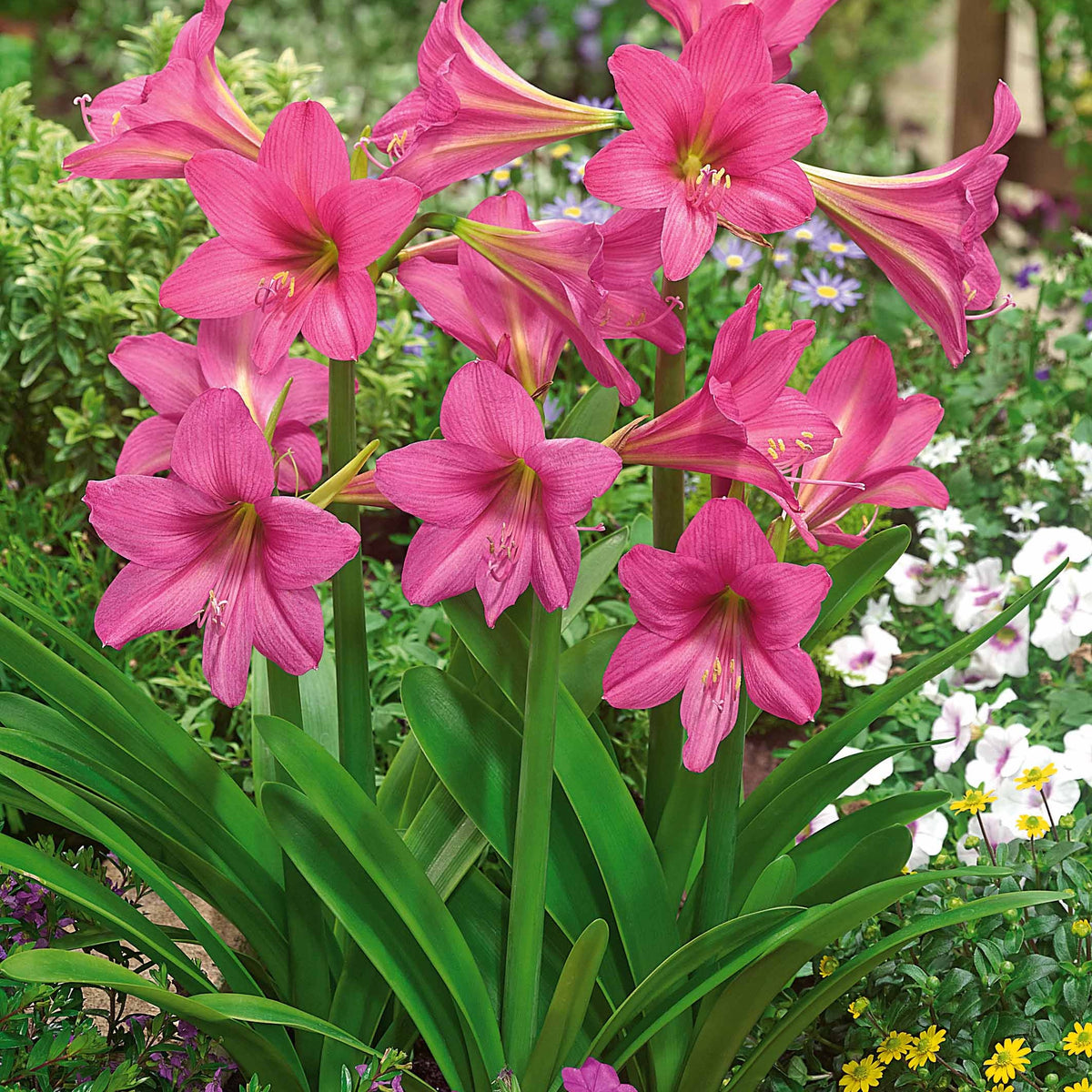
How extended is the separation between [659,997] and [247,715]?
1.06m

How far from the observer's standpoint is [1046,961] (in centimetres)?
Answer: 153

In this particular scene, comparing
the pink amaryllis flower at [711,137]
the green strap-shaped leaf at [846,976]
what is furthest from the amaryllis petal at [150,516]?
the green strap-shaped leaf at [846,976]

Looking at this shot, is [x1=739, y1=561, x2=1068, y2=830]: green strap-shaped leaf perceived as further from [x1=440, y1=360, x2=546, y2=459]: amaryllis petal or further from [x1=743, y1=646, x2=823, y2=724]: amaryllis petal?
[x1=440, y1=360, x2=546, y2=459]: amaryllis petal

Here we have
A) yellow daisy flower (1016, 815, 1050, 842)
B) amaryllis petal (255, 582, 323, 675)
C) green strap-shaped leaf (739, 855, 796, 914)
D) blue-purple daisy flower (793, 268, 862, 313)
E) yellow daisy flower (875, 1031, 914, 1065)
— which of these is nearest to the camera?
amaryllis petal (255, 582, 323, 675)

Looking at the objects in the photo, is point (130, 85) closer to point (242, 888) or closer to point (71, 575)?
point (242, 888)

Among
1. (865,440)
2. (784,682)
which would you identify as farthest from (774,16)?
(784,682)

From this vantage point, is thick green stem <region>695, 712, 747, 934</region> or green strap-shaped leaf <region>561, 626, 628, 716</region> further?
green strap-shaped leaf <region>561, 626, 628, 716</region>

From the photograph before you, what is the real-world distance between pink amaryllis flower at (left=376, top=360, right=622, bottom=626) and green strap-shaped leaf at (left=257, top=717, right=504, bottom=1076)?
0.24 metres

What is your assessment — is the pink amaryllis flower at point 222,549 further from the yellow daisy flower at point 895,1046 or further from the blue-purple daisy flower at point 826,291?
the blue-purple daisy flower at point 826,291

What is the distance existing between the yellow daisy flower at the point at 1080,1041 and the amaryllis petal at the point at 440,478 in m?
0.98

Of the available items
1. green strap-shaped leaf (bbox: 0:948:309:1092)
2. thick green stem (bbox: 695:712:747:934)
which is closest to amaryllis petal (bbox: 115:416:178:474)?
green strap-shaped leaf (bbox: 0:948:309:1092)

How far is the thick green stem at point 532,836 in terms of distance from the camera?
120cm

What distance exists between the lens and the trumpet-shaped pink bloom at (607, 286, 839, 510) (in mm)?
1121

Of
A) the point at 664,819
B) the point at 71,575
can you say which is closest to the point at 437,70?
the point at 664,819
